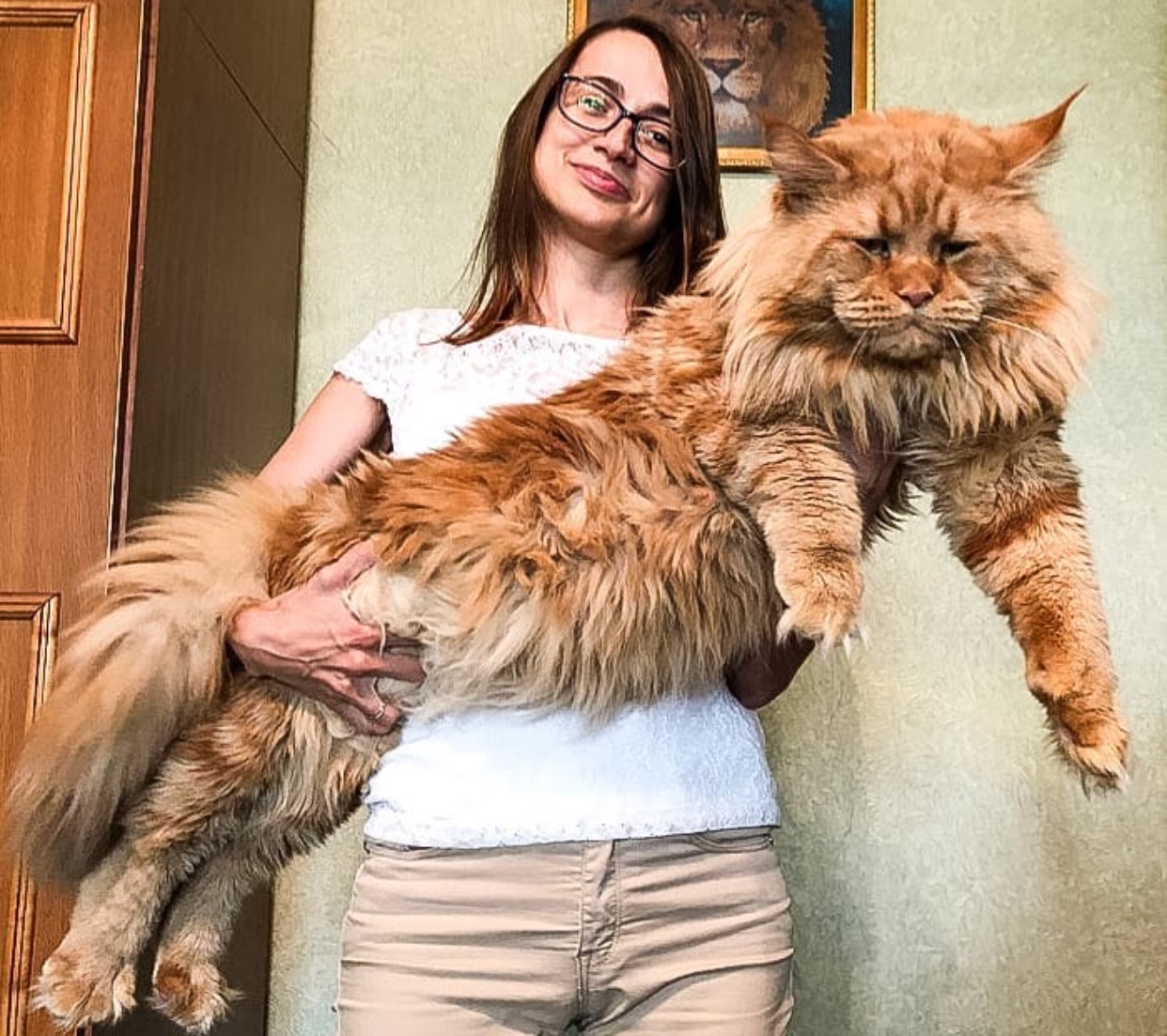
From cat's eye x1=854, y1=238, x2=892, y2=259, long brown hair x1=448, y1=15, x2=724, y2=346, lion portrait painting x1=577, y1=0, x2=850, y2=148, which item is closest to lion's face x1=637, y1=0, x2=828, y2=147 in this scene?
lion portrait painting x1=577, y1=0, x2=850, y2=148

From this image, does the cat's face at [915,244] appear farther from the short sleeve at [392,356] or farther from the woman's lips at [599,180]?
the short sleeve at [392,356]

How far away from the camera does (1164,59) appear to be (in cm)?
226

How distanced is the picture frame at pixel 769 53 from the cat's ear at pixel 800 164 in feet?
3.64

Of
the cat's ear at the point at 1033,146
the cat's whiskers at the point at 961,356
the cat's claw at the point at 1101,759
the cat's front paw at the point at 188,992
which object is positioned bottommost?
the cat's front paw at the point at 188,992

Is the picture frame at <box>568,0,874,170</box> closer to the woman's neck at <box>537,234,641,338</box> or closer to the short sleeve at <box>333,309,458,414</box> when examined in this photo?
the woman's neck at <box>537,234,641,338</box>

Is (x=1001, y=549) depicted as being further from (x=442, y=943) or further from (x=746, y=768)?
(x=442, y=943)

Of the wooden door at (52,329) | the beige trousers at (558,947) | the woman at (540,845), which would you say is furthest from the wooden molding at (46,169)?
the beige trousers at (558,947)

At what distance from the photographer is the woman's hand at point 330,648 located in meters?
1.29

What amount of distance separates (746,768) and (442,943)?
37 centimetres

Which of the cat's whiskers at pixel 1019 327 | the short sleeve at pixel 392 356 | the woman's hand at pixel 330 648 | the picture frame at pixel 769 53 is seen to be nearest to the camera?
the cat's whiskers at pixel 1019 327

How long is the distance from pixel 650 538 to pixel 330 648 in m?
0.36

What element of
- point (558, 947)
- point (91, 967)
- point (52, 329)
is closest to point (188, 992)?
point (91, 967)

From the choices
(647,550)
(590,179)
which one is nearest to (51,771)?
(647,550)

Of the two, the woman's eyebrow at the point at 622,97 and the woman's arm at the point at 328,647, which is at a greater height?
the woman's eyebrow at the point at 622,97
